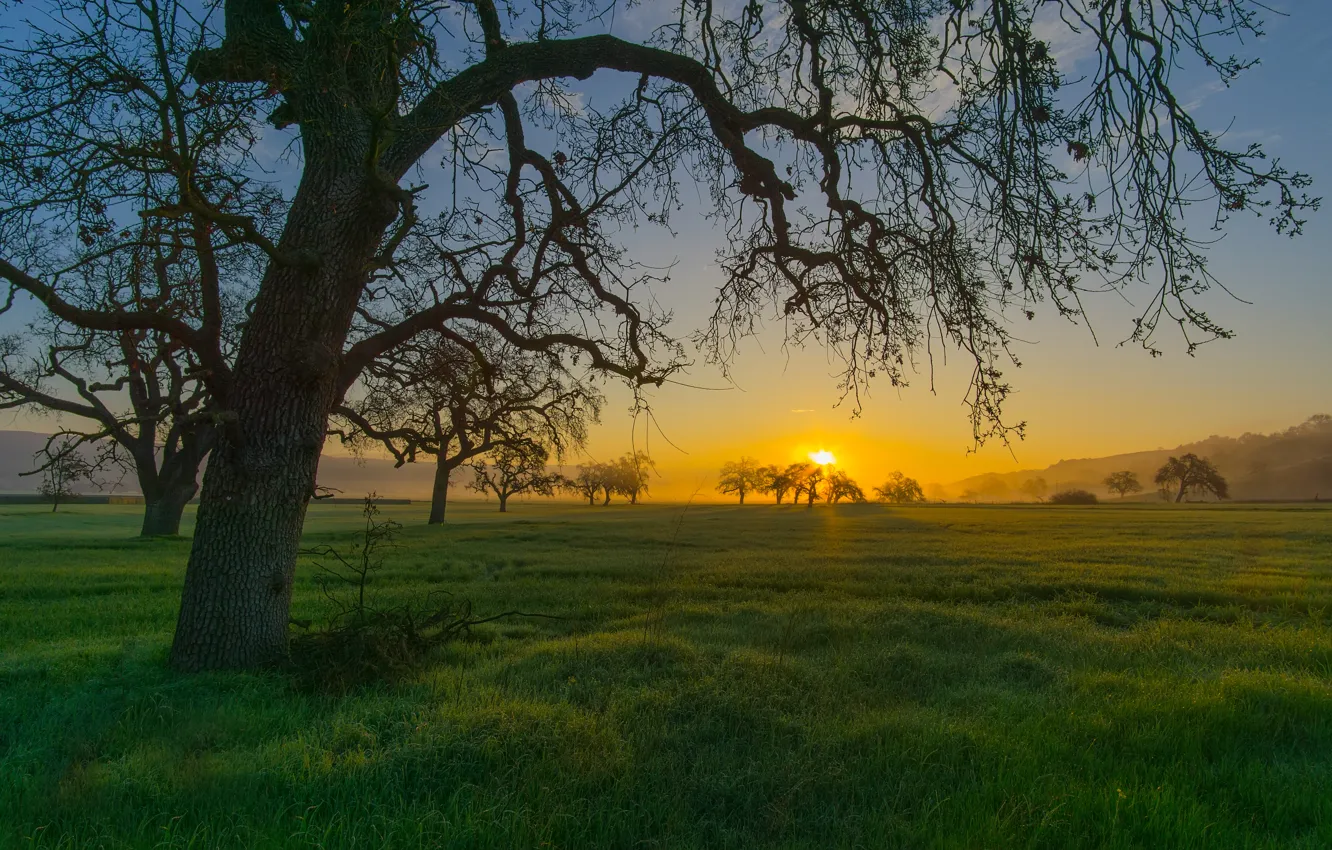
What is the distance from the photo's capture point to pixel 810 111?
7484mm

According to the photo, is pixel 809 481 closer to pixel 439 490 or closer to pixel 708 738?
pixel 439 490

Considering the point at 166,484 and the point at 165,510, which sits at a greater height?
the point at 166,484

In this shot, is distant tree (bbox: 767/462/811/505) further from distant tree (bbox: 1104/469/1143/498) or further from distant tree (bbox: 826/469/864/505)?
distant tree (bbox: 1104/469/1143/498)

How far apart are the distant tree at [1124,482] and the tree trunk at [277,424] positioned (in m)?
151

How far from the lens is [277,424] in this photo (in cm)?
594

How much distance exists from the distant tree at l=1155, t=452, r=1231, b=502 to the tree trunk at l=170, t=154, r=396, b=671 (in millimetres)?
133475

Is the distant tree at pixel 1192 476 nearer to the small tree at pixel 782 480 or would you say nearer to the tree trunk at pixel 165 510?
the small tree at pixel 782 480

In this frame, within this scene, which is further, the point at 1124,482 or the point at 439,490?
the point at 1124,482

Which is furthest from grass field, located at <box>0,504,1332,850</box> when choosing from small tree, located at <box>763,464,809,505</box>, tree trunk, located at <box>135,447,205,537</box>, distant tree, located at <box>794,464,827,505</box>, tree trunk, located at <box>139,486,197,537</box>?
small tree, located at <box>763,464,809,505</box>

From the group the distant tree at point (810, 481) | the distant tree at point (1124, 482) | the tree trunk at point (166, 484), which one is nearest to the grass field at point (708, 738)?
the tree trunk at point (166, 484)

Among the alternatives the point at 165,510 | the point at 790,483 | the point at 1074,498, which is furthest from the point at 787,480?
the point at 165,510

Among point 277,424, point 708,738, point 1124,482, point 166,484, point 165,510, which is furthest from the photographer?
point 1124,482

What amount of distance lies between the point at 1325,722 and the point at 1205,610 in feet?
21.8

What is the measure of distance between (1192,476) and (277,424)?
134 metres
